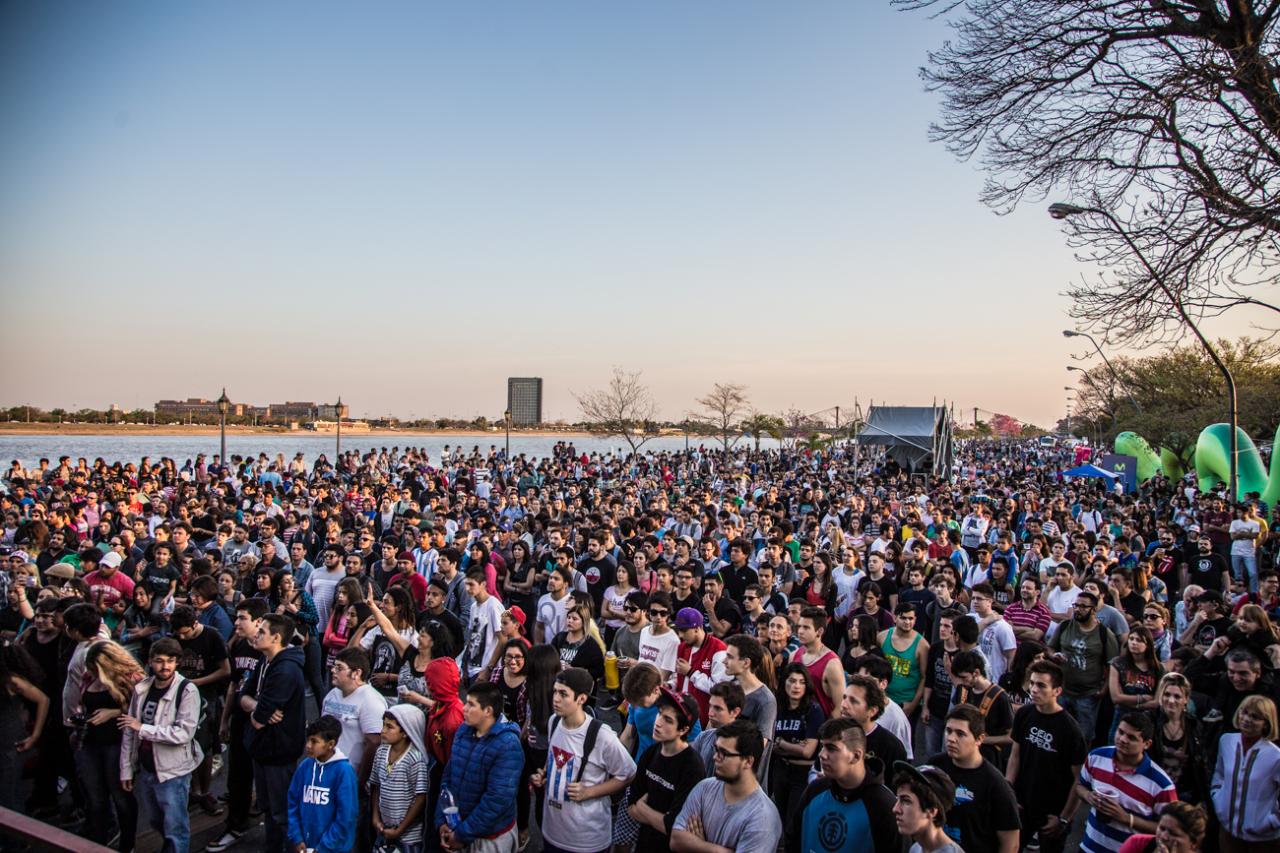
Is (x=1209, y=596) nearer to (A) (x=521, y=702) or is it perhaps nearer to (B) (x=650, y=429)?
(A) (x=521, y=702)

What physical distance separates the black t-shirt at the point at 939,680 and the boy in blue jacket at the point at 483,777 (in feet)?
11.1

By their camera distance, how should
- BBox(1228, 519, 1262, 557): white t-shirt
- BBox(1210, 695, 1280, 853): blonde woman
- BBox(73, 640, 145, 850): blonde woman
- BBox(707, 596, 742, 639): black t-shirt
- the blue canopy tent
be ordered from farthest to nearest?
the blue canopy tent, BBox(1228, 519, 1262, 557): white t-shirt, BBox(707, 596, 742, 639): black t-shirt, BBox(73, 640, 145, 850): blonde woman, BBox(1210, 695, 1280, 853): blonde woman

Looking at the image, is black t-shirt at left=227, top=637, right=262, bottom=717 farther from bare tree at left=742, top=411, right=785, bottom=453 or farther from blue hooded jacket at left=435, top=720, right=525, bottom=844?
bare tree at left=742, top=411, right=785, bottom=453

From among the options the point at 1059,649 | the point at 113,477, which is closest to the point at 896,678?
the point at 1059,649

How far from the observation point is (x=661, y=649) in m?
6.12

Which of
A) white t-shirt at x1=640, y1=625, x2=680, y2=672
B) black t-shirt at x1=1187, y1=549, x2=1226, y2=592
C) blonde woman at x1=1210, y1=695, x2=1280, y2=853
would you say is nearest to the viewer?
blonde woman at x1=1210, y1=695, x2=1280, y2=853

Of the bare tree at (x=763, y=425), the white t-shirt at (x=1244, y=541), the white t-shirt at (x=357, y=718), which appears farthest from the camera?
the bare tree at (x=763, y=425)

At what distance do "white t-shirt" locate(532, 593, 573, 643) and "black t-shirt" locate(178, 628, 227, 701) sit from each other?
2.71 meters

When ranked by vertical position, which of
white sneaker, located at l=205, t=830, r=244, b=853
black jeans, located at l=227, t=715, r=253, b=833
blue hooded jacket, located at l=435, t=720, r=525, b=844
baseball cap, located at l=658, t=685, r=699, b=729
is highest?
baseball cap, located at l=658, t=685, r=699, b=729

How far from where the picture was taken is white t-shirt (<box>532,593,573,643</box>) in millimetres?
7496

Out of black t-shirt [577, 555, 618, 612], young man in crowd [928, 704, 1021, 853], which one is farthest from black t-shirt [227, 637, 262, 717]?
young man in crowd [928, 704, 1021, 853]

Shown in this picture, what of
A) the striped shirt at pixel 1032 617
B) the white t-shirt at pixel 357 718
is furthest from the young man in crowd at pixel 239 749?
the striped shirt at pixel 1032 617

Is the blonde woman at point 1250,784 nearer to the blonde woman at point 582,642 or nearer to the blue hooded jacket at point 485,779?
the blue hooded jacket at point 485,779

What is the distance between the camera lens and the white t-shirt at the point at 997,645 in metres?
6.43
